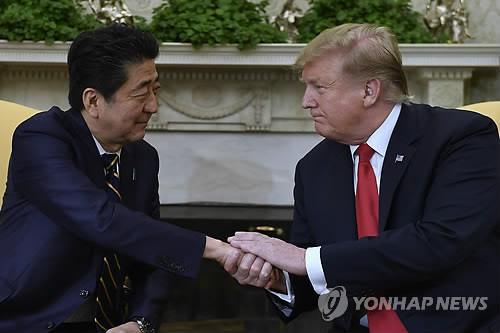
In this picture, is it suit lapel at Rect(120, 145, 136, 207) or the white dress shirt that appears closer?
the white dress shirt

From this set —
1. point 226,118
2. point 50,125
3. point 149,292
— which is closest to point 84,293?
point 149,292

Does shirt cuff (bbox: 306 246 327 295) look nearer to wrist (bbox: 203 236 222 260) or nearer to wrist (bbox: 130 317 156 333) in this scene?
wrist (bbox: 203 236 222 260)

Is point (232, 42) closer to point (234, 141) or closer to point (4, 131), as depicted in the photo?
point (234, 141)

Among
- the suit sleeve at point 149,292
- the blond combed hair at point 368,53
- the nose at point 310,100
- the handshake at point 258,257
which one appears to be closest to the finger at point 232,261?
the handshake at point 258,257

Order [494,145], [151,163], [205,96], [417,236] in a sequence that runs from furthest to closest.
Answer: [205,96] → [151,163] → [494,145] → [417,236]

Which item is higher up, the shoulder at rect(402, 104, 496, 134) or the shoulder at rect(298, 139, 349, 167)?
the shoulder at rect(402, 104, 496, 134)

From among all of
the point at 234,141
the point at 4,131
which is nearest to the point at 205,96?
the point at 234,141

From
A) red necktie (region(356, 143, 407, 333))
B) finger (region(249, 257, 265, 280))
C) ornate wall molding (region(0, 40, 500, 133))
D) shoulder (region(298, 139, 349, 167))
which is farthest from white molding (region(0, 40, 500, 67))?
finger (region(249, 257, 265, 280))

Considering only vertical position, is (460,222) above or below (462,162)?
below

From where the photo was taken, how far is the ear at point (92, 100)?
2.03 m

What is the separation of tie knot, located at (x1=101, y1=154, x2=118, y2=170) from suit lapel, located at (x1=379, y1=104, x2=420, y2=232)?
0.77 meters

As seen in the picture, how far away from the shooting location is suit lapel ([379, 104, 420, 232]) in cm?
191

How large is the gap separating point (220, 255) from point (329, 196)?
35cm

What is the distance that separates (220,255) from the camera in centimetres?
200
